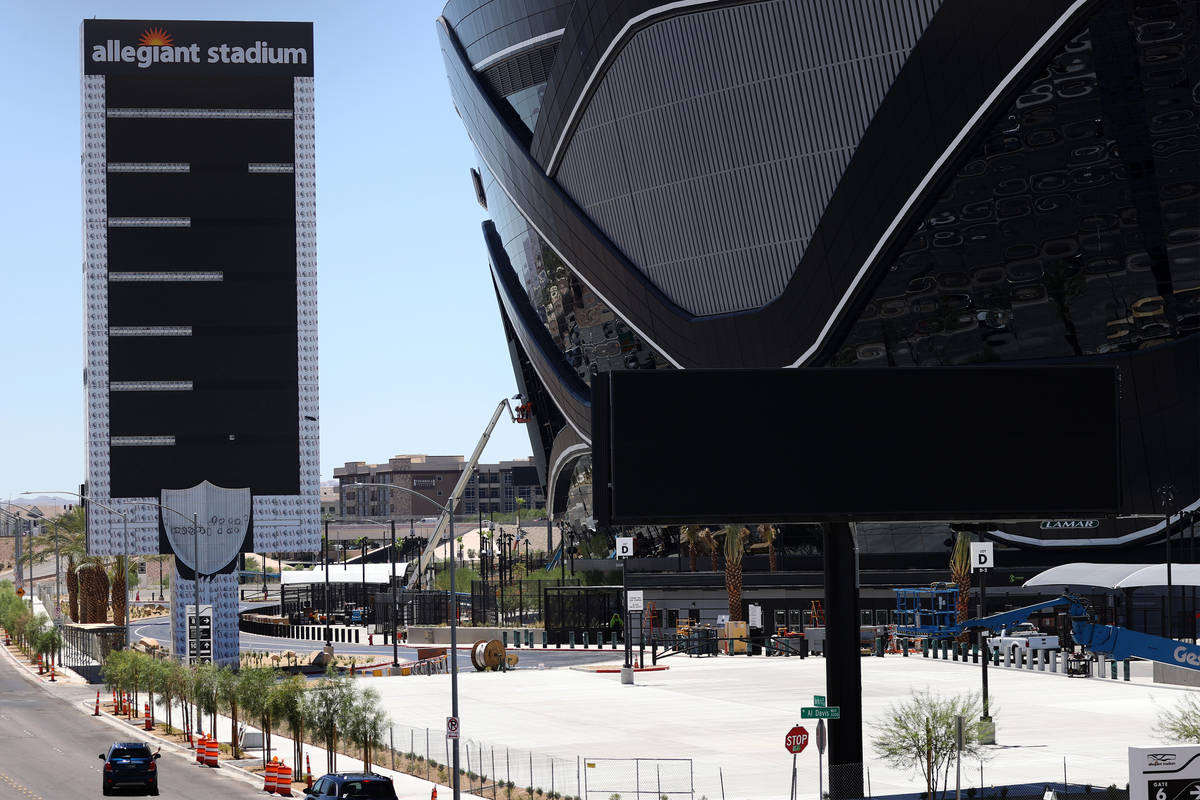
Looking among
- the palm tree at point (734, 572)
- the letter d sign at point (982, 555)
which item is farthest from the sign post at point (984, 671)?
the palm tree at point (734, 572)

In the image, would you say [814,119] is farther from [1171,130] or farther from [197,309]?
[197,309]

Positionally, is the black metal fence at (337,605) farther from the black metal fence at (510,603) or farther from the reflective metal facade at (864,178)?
the reflective metal facade at (864,178)

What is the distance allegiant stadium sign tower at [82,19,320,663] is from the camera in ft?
315

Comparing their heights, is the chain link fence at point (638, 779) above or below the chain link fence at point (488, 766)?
above

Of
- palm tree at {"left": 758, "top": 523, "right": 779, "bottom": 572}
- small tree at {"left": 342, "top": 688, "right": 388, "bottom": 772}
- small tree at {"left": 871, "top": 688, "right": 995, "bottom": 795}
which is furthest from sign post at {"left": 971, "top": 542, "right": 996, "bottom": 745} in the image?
palm tree at {"left": 758, "top": 523, "right": 779, "bottom": 572}

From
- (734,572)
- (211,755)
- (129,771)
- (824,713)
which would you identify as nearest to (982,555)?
(824,713)

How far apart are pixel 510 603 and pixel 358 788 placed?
3660 inches

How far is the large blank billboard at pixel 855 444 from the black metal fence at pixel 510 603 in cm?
7340

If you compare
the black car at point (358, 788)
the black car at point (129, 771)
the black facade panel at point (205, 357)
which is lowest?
the black car at point (129, 771)

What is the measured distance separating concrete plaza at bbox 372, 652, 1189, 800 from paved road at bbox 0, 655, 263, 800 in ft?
29.2

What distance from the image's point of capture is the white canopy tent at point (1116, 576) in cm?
7581

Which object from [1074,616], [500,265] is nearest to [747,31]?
[1074,616]

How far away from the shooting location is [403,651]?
100875mm

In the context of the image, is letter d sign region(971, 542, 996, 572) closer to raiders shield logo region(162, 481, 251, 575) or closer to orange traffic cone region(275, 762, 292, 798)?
orange traffic cone region(275, 762, 292, 798)
